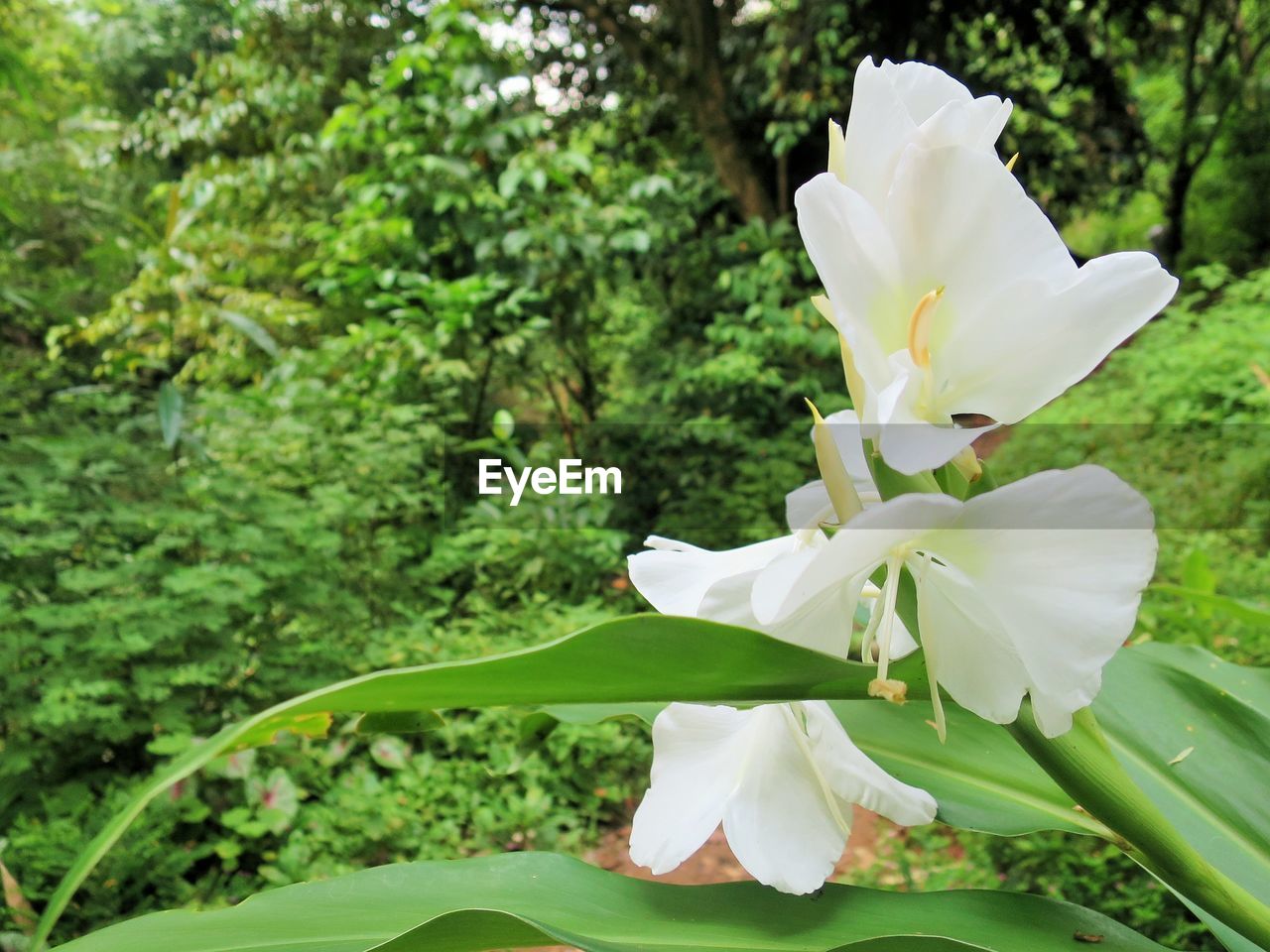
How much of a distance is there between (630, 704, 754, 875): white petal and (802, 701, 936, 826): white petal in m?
0.03

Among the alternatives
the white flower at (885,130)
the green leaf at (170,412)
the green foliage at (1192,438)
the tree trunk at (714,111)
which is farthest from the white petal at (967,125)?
the tree trunk at (714,111)

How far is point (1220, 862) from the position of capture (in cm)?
42

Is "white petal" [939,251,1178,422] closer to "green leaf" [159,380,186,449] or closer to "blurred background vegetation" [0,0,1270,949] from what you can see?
"blurred background vegetation" [0,0,1270,949]

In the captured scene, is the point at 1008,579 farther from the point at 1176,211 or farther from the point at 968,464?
the point at 1176,211

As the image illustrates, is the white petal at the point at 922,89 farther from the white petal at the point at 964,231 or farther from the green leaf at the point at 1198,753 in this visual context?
the green leaf at the point at 1198,753

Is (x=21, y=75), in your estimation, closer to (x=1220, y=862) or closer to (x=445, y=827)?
(x=445, y=827)

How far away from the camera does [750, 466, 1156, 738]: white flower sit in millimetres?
210

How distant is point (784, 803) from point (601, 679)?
0.32 ft

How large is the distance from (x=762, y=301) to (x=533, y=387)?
3.06ft

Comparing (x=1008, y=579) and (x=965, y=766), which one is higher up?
(x=1008, y=579)

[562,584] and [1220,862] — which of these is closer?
[1220,862]

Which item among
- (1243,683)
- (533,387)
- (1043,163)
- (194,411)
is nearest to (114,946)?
(1243,683)

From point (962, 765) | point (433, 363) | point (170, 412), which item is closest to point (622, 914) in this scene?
point (962, 765)

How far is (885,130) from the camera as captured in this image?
0.81 feet
